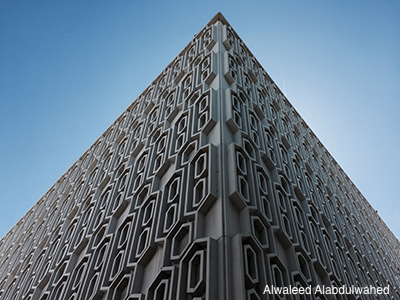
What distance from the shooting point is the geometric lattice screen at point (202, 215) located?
7.26 ft

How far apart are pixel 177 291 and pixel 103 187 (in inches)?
138

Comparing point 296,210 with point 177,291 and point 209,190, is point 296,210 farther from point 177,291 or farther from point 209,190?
point 177,291

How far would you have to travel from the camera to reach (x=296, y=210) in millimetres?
3791

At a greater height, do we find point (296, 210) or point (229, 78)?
point (229, 78)

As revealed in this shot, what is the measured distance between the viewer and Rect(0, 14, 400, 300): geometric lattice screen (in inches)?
87.1

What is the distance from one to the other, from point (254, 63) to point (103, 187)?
4.18 meters

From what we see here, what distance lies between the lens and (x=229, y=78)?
4.32 metres

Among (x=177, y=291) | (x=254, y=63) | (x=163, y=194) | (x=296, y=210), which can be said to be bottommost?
(x=177, y=291)

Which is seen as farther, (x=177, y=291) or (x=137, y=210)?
(x=137, y=210)

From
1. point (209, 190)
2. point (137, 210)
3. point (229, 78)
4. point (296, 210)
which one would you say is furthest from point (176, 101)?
point (209, 190)

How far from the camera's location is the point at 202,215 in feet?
8.05

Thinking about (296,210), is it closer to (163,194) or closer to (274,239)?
(274,239)

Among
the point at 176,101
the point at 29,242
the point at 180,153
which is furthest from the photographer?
the point at 29,242

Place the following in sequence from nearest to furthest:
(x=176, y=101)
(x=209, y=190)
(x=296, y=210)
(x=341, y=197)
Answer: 1. (x=209, y=190)
2. (x=296, y=210)
3. (x=176, y=101)
4. (x=341, y=197)
